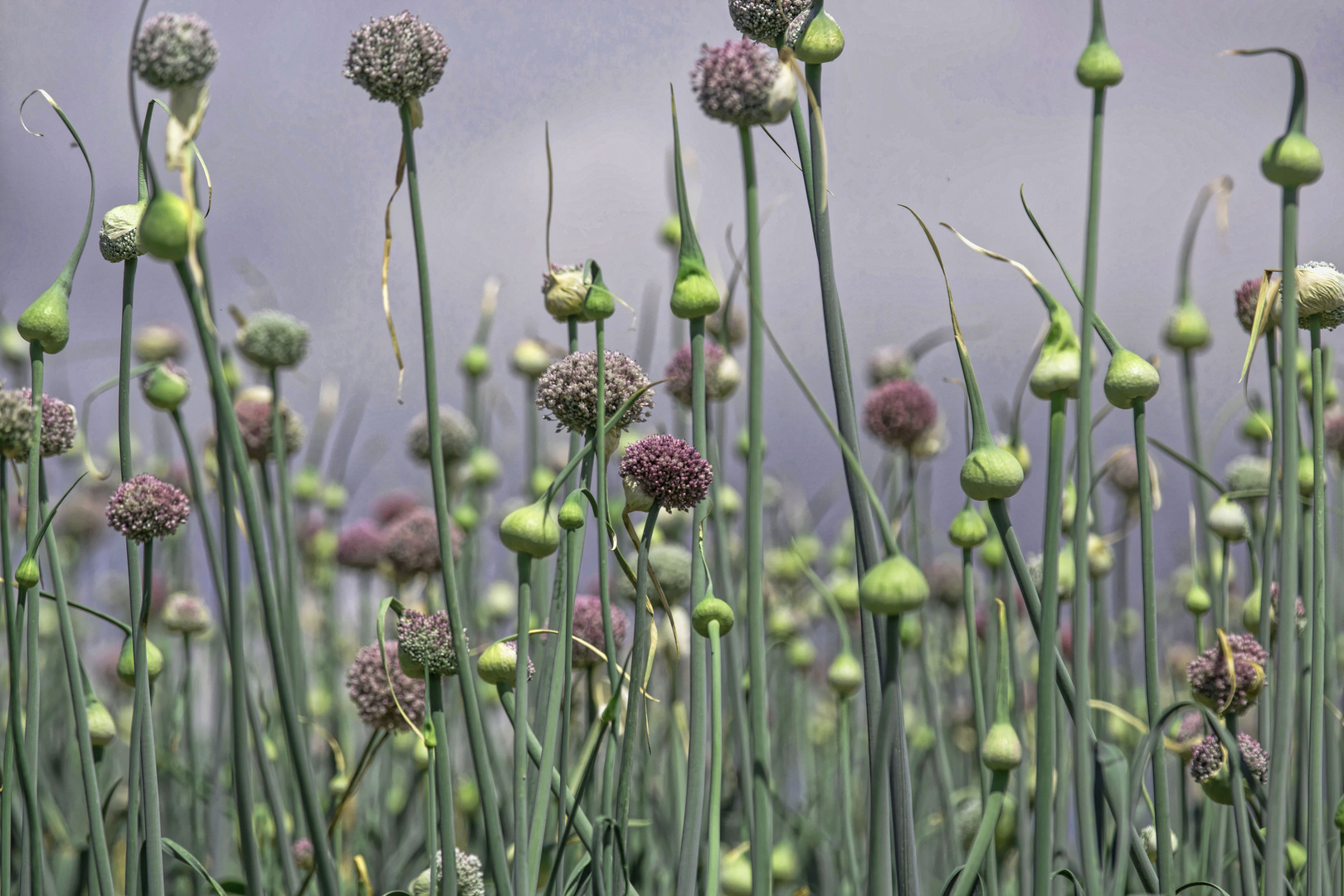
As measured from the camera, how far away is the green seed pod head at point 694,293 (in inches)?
19.8

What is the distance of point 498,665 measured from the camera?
0.57 metres

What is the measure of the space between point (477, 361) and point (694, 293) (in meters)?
0.91

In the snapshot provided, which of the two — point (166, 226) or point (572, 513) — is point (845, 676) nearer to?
point (572, 513)

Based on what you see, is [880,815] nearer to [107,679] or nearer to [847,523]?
[847,523]

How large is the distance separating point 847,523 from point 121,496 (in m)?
1.35

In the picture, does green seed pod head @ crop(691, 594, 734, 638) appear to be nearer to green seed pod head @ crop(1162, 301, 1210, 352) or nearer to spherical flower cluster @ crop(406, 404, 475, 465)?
green seed pod head @ crop(1162, 301, 1210, 352)

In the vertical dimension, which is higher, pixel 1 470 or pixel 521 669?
pixel 1 470

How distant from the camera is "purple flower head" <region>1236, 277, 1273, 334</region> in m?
0.77

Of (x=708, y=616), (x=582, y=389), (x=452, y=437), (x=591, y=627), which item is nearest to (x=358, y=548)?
(x=452, y=437)

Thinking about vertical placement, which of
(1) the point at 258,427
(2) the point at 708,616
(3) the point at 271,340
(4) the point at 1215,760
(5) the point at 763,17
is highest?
(5) the point at 763,17

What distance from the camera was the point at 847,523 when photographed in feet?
5.80

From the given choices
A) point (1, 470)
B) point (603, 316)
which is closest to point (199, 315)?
point (603, 316)

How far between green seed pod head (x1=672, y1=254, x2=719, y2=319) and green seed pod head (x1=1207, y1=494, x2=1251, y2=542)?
66 cm

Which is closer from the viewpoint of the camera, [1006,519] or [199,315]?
[199,315]
